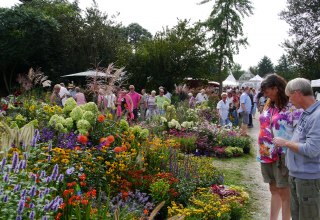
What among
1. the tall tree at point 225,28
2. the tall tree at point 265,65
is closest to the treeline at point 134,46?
the tall tree at point 225,28

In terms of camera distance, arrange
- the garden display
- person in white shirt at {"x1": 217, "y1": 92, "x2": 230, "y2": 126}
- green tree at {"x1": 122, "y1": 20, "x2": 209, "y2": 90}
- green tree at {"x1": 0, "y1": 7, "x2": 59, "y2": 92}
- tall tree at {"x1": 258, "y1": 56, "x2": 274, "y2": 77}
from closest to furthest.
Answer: the garden display < person in white shirt at {"x1": 217, "y1": 92, "x2": 230, "y2": 126} < green tree at {"x1": 122, "y1": 20, "x2": 209, "y2": 90} < green tree at {"x1": 0, "y1": 7, "x2": 59, "y2": 92} < tall tree at {"x1": 258, "y1": 56, "x2": 274, "y2": 77}

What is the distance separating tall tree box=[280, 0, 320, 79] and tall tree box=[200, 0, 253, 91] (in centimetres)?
424

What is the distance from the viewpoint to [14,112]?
744 cm

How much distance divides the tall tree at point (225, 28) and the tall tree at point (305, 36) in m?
4.24

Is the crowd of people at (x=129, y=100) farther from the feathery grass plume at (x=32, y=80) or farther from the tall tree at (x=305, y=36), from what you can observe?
the tall tree at (x=305, y=36)

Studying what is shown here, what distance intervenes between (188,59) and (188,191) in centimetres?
1805

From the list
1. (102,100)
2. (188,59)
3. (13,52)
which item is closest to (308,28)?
(188,59)

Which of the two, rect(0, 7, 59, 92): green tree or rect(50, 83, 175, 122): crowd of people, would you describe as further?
rect(0, 7, 59, 92): green tree

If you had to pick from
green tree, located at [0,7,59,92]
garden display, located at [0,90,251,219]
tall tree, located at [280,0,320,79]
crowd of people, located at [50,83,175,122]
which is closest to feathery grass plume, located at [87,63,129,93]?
crowd of people, located at [50,83,175,122]

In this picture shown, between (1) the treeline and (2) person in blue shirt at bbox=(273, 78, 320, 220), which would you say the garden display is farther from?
(1) the treeline

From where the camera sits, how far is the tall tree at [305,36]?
31266mm

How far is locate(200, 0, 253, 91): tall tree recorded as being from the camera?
3086 centimetres

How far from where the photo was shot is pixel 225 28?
102 ft

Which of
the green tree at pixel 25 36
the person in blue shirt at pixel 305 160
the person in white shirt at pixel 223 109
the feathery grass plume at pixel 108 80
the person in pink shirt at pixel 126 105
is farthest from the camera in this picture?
the green tree at pixel 25 36
